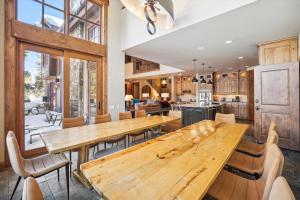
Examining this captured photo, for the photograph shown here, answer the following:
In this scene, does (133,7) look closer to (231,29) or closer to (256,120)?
(231,29)

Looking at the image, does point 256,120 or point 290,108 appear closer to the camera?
point 290,108

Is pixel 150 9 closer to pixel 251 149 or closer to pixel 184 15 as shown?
pixel 184 15

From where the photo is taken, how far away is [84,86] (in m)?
3.94

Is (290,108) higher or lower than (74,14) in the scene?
lower

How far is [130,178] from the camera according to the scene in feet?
3.13

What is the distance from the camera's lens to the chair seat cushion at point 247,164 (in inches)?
64.2

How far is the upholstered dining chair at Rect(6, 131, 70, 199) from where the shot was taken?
5.01 ft

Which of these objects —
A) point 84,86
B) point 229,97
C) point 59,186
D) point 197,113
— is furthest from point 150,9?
point 229,97

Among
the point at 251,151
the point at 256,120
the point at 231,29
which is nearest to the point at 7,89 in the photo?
the point at 251,151

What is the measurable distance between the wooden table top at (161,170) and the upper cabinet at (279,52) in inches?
129

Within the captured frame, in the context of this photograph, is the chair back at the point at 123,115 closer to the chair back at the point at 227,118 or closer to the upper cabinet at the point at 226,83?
the chair back at the point at 227,118

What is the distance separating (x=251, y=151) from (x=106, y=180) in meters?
2.16

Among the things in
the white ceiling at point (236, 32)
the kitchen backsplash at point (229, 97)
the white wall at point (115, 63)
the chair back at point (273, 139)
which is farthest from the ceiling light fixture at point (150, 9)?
the kitchen backsplash at point (229, 97)

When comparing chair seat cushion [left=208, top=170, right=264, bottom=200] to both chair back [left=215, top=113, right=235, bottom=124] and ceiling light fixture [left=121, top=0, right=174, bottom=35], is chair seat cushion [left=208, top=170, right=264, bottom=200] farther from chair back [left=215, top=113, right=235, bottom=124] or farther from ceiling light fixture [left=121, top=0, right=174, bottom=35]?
ceiling light fixture [left=121, top=0, right=174, bottom=35]
